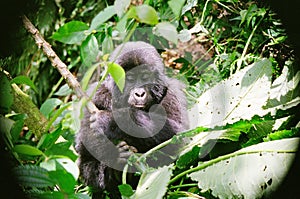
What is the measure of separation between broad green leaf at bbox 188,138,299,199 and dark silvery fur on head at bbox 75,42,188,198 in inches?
17.4

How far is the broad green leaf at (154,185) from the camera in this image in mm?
1100

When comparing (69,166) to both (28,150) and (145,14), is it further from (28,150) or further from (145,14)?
(145,14)

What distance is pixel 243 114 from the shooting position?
1.36 m

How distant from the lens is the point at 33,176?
1.00m

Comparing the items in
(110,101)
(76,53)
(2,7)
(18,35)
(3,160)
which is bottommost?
(76,53)

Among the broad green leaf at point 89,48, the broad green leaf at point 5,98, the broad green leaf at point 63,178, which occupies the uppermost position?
the broad green leaf at point 5,98

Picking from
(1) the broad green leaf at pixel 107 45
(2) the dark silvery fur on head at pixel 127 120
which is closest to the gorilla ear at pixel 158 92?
(2) the dark silvery fur on head at pixel 127 120

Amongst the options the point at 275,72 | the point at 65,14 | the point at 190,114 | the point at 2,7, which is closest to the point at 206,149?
the point at 190,114

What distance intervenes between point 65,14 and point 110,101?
3.77 feet

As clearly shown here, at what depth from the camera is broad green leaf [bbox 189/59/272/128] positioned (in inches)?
53.6

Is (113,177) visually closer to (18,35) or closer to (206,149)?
(206,149)

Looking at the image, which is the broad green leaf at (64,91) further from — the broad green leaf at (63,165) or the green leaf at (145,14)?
the green leaf at (145,14)

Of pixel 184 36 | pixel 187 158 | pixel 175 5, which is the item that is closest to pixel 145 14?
pixel 175 5

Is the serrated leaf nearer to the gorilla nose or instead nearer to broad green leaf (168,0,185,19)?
broad green leaf (168,0,185,19)
